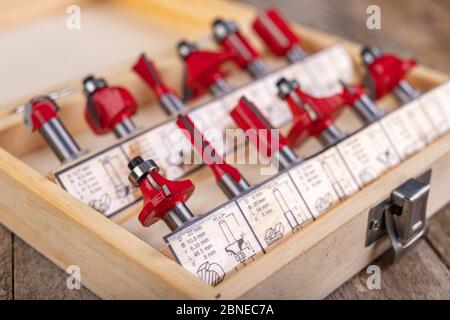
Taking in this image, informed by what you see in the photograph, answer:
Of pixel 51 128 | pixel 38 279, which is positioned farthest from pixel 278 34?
pixel 38 279

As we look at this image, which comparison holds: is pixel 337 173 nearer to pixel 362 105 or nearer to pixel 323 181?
pixel 323 181

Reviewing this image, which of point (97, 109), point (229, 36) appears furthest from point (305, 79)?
point (97, 109)

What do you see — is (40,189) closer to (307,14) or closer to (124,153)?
(124,153)

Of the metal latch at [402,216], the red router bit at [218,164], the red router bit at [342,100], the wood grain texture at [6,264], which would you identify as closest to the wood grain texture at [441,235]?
the metal latch at [402,216]

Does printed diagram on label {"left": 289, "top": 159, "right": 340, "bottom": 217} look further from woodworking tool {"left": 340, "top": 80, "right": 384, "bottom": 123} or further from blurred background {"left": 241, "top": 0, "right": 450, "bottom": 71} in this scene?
blurred background {"left": 241, "top": 0, "right": 450, "bottom": 71}

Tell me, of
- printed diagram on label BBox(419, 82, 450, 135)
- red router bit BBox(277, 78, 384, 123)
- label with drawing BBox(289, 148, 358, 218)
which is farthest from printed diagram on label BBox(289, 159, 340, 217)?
printed diagram on label BBox(419, 82, 450, 135)

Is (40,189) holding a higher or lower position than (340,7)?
lower

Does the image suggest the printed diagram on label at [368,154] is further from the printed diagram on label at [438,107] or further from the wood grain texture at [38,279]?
the wood grain texture at [38,279]
